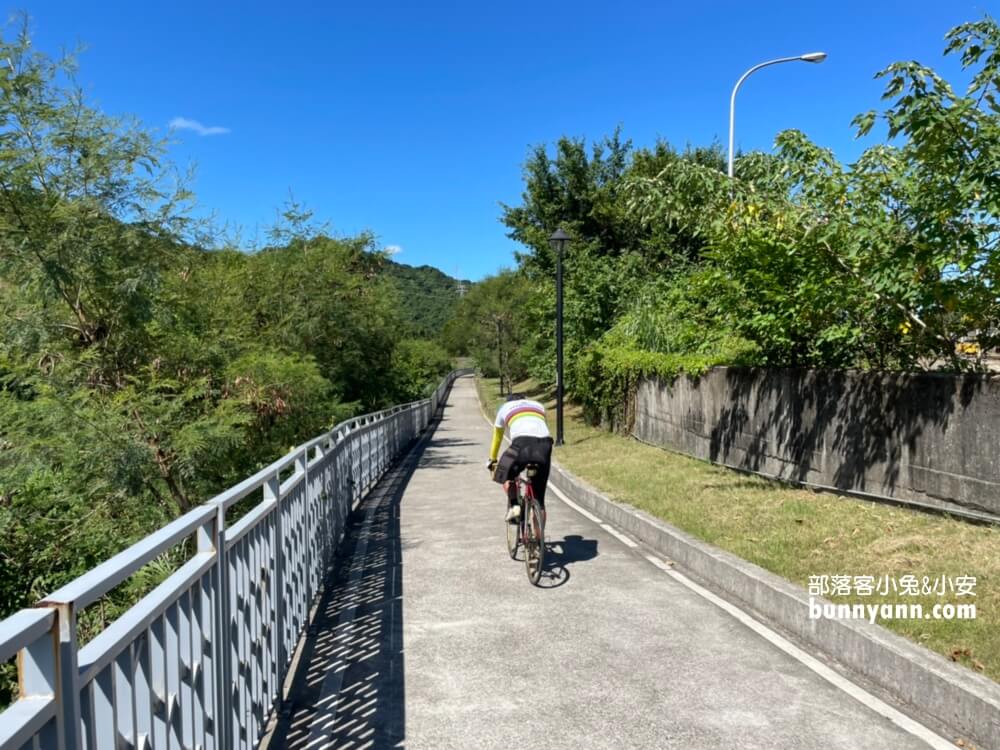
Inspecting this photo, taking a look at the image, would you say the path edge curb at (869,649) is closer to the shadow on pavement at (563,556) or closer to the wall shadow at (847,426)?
the shadow on pavement at (563,556)

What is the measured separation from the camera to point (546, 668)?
15.9 ft

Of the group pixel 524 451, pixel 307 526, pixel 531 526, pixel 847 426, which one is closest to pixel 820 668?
pixel 531 526

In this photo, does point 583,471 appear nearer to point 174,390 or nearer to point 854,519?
point 854,519

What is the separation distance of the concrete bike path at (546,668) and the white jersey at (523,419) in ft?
4.57

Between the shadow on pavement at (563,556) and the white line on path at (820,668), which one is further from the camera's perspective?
the shadow on pavement at (563,556)

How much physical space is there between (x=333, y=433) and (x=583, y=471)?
5.85 meters

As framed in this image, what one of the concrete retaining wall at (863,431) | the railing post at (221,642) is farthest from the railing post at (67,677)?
the concrete retaining wall at (863,431)

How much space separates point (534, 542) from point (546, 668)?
7.03ft

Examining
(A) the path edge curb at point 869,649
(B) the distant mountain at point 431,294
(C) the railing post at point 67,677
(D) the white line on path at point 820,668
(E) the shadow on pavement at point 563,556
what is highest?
(B) the distant mountain at point 431,294

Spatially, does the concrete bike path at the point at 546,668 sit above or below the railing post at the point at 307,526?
below

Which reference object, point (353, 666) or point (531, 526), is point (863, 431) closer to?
point (531, 526)

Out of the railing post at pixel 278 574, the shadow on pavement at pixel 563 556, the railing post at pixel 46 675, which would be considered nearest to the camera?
the railing post at pixel 46 675

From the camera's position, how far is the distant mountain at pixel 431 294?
14025 cm

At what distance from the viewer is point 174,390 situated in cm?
1039
